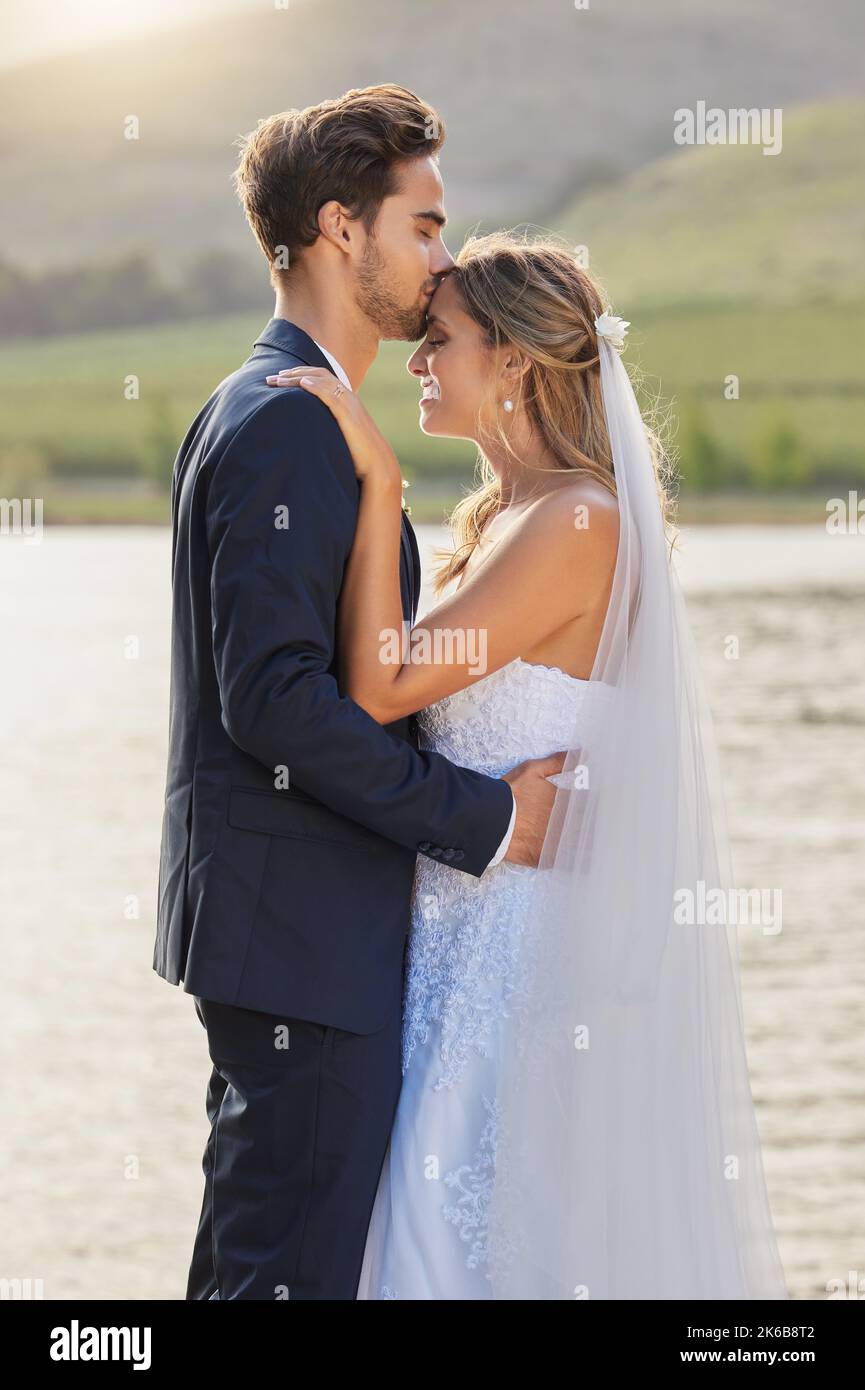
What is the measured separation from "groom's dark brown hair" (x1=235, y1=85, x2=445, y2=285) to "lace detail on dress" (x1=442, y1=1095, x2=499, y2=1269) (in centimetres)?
140

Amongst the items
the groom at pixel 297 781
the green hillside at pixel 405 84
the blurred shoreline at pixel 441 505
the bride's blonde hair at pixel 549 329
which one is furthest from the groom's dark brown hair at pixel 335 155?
the green hillside at pixel 405 84

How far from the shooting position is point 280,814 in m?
2.15

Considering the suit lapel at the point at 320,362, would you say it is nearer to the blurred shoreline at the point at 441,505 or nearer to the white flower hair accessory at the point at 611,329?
the white flower hair accessory at the point at 611,329

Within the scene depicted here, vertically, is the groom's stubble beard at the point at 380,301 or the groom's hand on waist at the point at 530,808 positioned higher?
the groom's stubble beard at the point at 380,301

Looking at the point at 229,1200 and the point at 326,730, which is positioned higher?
the point at 326,730

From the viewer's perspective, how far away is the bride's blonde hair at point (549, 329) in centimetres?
245

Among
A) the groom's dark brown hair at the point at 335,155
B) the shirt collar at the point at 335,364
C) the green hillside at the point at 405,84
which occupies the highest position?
the green hillside at the point at 405,84

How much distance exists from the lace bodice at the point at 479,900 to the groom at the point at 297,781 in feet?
0.28

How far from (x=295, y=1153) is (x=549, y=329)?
54.0 inches

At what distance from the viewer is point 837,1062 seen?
569 centimetres

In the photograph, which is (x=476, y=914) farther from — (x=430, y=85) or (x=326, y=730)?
(x=430, y=85)

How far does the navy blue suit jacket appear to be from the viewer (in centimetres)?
202
